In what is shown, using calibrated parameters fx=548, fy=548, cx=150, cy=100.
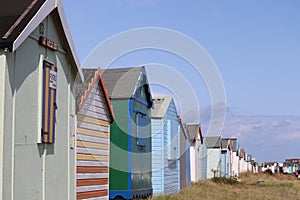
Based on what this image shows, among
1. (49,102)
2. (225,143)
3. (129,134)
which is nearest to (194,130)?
(225,143)

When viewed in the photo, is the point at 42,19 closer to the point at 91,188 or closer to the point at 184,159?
the point at 91,188

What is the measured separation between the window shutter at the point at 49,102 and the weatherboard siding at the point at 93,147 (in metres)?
3.73

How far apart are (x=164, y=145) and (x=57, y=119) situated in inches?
470

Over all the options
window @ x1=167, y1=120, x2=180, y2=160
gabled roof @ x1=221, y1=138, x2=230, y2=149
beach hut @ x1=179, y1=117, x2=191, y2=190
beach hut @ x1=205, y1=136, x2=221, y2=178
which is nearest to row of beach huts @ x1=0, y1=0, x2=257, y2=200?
window @ x1=167, y1=120, x2=180, y2=160

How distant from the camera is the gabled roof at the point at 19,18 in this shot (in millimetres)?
7160

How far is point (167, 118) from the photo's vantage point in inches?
845

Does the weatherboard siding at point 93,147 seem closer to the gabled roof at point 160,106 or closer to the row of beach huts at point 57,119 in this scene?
the row of beach huts at point 57,119

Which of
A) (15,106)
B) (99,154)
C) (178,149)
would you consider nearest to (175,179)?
(178,149)

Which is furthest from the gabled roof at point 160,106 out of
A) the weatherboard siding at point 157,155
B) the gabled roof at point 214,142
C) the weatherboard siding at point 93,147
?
the gabled roof at point 214,142

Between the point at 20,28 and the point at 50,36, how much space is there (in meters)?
1.46

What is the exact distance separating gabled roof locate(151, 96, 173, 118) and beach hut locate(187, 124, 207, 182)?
500 inches

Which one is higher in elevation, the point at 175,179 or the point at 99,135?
the point at 99,135

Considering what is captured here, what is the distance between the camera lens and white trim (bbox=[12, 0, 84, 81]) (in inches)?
292

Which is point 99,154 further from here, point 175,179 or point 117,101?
point 175,179
